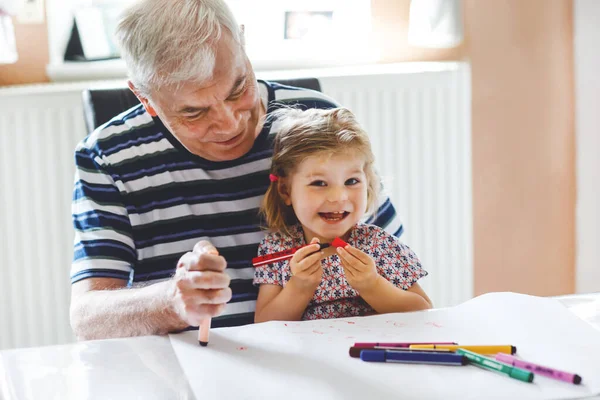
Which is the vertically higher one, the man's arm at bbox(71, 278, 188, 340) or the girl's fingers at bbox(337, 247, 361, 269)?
the girl's fingers at bbox(337, 247, 361, 269)

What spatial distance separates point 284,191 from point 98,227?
341 mm

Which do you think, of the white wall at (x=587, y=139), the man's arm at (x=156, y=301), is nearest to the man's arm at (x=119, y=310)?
the man's arm at (x=156, y=301)

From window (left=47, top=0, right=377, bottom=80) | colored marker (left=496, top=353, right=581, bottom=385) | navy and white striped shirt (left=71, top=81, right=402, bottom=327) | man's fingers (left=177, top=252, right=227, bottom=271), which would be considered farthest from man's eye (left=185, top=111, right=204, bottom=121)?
window (left=47, top=0, right=377, bottom=80)

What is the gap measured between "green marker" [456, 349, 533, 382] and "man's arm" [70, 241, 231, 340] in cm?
33

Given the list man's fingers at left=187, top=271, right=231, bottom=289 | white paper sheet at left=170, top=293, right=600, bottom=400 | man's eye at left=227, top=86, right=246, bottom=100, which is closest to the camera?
white paper sheet at left=170, top=293, right=600, bottom=400

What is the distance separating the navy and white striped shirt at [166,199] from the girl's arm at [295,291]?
0.26 feet

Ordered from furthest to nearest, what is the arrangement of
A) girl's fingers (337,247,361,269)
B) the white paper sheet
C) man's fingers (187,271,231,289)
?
girl's fingers (337,247,361,269) < man's fingers (187,271,231,289) < the white paper sheet

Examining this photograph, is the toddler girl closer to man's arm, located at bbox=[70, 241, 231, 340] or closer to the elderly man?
the elderly man

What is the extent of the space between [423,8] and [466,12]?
0.17 m

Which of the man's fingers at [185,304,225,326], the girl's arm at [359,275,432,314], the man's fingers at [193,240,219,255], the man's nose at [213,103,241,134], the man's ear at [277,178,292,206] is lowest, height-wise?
the girl's arm at [359,275,432,314]

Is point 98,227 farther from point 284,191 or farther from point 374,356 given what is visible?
point 374,356

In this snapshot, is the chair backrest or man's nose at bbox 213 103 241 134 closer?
man's nose at bbox 213 103 241 134

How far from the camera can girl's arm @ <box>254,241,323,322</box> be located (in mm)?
1276

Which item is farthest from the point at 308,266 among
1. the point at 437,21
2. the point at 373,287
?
the point at 437,21
